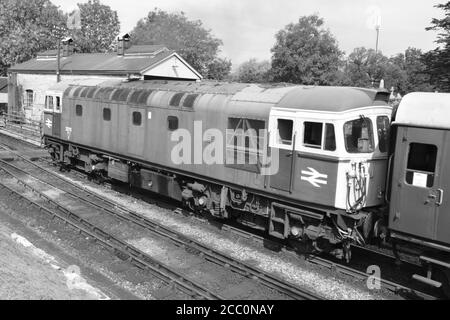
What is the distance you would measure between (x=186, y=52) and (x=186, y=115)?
42.8 meters

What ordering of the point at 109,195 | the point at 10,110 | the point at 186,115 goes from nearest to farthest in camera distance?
1. the point at 186,115
2. the point at 109,195
3. the point at 10,110

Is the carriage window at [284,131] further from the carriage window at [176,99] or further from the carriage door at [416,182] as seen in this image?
the carriage window at [176,99]

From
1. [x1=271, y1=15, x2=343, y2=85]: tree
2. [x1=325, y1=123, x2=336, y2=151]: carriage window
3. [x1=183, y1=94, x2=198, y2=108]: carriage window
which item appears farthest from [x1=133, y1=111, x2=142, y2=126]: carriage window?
[x1=271, y1=15, x2=343, y2=85]: tree

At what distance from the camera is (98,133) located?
16.7m

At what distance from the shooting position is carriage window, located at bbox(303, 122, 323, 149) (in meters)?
9.76

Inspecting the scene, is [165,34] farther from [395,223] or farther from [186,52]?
[395,223]

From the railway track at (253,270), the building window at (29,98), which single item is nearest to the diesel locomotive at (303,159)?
the railway track at (253,270)

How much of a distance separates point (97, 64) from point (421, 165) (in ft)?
90.1

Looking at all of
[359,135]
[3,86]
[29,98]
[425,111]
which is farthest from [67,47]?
[425,111]

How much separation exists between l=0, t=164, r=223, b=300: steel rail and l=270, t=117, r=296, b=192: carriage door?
3.02 metres

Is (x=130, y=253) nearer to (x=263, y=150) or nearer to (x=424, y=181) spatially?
(x=263, y=150)

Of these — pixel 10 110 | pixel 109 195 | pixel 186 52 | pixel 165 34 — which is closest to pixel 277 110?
pixel 109 195

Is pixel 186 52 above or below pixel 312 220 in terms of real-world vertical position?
above

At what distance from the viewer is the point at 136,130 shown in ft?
48.8
